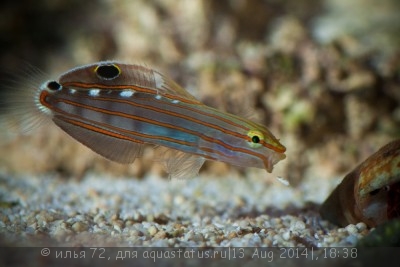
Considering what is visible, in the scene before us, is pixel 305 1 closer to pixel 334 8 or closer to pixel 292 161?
pixel 334 8

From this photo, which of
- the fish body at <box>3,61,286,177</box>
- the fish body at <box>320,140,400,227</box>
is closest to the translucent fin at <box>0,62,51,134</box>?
the fish body at <box>3,61,286,177</box>

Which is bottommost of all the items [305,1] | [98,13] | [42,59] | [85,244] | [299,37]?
[85,244]

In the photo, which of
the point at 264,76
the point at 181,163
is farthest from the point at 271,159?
the point at 264,76

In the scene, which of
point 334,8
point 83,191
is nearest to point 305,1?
A: point 334,8

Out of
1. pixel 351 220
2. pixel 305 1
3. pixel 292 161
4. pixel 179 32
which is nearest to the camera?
pixel 351 220

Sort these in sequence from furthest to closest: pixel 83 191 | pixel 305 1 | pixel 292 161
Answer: pixel 305 1 → pixel 292 161 → pixel 83 191

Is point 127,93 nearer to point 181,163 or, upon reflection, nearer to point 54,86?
point 54,86

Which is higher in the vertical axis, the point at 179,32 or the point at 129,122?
the point at 179,32
